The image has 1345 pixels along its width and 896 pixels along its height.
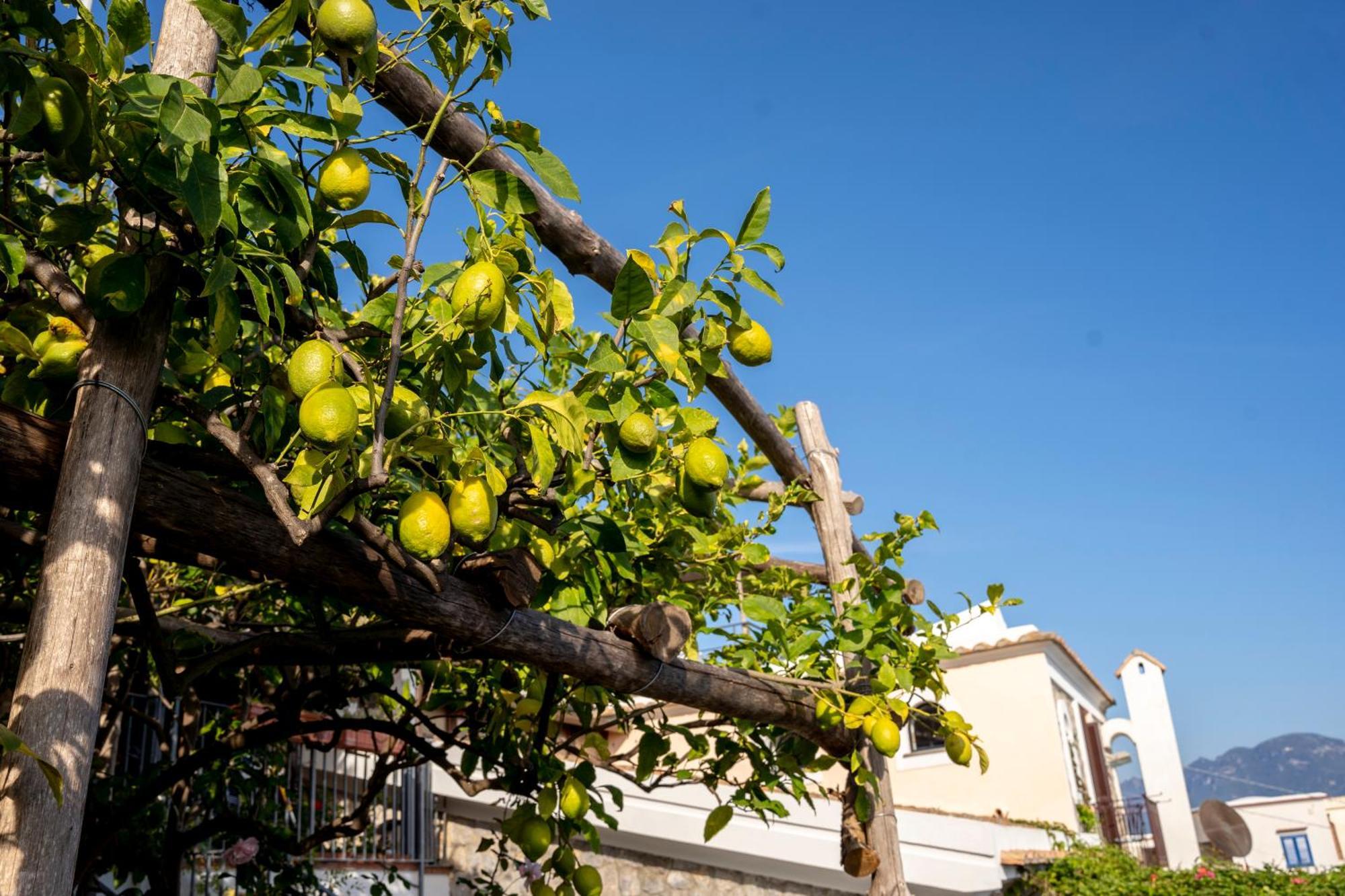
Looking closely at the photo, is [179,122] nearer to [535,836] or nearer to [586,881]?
[535,836]

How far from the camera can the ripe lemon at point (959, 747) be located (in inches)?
135

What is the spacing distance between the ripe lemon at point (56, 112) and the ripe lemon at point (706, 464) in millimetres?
1163

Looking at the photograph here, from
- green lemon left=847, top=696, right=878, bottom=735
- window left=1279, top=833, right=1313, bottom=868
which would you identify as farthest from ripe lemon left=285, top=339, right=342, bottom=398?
window left=1279, top=833, right=1313, bottom=868

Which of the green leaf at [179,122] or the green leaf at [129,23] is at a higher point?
the green leaf at [129,23]

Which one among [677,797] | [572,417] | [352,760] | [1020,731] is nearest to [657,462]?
[572,417]

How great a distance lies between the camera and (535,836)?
2590 mm

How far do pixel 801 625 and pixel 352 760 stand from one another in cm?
530

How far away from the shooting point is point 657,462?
2395 millimetres

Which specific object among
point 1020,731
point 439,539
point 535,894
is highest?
point 1020,731

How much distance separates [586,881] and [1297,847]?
2224cm

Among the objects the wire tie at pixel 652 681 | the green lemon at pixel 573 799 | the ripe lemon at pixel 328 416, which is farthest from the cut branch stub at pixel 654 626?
the ripe lemon at pixel 328 416

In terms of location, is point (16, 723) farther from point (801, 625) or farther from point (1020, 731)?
point (1020, 731)

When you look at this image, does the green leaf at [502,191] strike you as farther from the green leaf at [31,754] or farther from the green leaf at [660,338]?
the green leaf at [31,754]

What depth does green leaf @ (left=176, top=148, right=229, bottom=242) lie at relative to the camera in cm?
122
